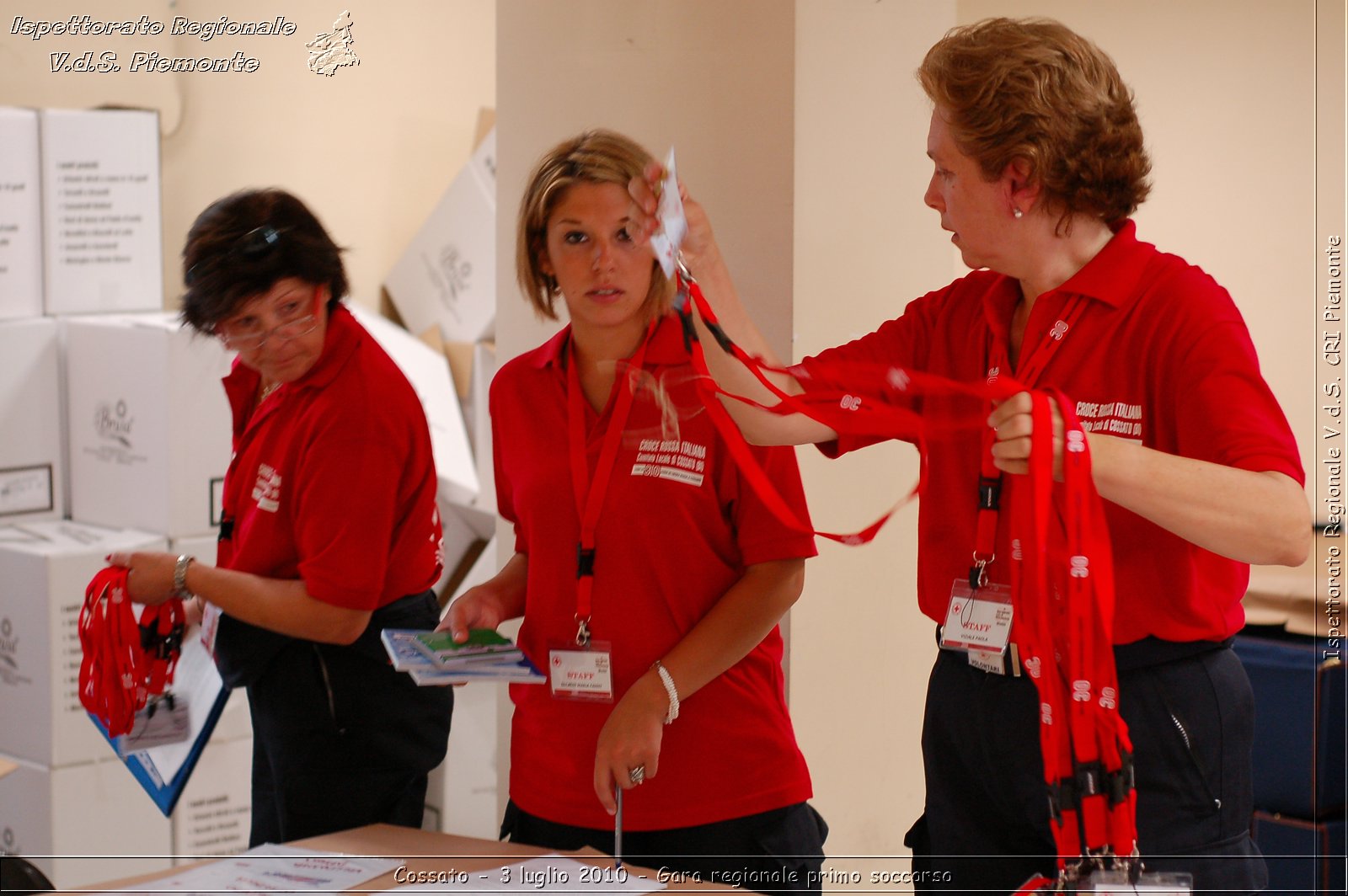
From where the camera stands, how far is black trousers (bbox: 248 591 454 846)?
192 cm

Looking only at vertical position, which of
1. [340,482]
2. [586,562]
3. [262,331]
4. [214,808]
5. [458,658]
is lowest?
[214,808]

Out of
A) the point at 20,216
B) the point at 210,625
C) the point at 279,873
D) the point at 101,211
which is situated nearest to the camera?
the point at 279,873

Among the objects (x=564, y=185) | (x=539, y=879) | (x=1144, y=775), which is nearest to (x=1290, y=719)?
(x=1144, y=775)

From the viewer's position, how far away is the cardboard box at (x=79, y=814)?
2.62 m

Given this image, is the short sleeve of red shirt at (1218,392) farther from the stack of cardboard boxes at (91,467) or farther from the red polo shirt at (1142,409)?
the stack of cardboard boxes at (91,467)

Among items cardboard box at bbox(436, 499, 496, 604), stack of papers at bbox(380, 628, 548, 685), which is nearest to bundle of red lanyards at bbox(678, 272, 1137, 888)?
stack of papers at bbox(380, 628, 548, 685)

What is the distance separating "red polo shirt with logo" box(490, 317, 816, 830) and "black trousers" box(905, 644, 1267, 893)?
301mm

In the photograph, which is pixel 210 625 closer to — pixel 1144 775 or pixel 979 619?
pixel 979 619

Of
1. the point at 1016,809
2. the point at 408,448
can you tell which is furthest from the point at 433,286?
the point at 1016,809

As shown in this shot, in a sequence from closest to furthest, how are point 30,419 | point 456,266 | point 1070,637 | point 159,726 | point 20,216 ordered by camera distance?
point 1070,637, point 159,726, point 20,216, point 30,419, point 456,266

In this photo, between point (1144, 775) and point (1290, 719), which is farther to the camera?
point (1290, 719)

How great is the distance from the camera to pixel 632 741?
1.60 meters

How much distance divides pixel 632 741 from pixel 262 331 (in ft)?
2.95

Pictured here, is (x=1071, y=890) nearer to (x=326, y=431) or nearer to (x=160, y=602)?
(x=326, y=431)
